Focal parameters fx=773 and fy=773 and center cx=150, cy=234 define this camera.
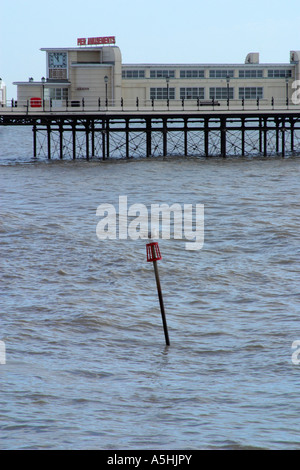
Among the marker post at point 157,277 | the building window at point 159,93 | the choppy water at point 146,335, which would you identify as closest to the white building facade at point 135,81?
the building window at point 159,93

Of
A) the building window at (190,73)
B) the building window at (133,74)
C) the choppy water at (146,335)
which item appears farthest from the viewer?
the building window at (190,73)

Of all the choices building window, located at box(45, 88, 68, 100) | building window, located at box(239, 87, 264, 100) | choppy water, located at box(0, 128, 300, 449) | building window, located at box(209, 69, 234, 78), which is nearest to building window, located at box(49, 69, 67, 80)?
building window, located at box(45, 88, 68, 100)

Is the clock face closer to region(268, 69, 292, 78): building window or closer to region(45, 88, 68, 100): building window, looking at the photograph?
region(45, 88, 68, 100): building window

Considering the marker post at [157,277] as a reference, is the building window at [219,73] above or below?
above

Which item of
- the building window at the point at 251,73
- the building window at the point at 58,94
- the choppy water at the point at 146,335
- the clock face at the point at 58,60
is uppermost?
the clock face at the point at 58,60

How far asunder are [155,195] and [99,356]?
82.0ft

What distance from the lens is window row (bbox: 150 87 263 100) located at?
64750mm

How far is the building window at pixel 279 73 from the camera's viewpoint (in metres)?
69.7

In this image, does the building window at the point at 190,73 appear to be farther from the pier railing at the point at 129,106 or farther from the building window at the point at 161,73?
the pier railing at the point at 129,106

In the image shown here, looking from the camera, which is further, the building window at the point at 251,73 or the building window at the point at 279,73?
the building window at the point at 279,73

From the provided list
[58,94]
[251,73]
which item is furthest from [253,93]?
[58,94]

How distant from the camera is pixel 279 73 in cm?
7006

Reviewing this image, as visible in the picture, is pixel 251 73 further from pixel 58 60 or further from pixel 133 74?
pixel 58 60

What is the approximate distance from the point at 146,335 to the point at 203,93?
166 feet
